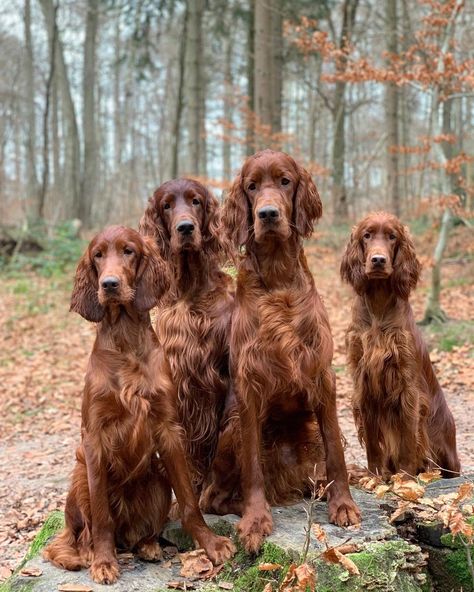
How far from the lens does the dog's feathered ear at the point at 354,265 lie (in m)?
4.48

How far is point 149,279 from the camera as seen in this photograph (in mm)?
3426

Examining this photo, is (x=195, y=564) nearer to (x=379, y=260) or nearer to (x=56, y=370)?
(x=379, y=260)

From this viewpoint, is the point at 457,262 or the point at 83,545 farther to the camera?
the point at 457,262

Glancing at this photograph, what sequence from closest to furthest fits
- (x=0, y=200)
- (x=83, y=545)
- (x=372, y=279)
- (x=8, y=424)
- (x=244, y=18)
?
(x=83, y=545), (x=372, y=279), (x=8, y=424), (x=244, y=18), (x=0, y=200)

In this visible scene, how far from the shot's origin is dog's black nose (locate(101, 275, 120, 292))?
10.5ft

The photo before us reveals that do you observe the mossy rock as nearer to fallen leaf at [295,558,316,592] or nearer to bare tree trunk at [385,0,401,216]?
fallen leaf at [295,558,316,592]

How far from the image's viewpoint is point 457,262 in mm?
14469

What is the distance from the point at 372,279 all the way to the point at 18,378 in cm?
669

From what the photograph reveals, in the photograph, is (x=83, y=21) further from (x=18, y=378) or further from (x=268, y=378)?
(x=268, y=378)

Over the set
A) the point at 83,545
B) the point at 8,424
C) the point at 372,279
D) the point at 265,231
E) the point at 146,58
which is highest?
the point at 146,58

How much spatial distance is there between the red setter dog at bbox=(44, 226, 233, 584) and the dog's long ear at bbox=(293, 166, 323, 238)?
777mm

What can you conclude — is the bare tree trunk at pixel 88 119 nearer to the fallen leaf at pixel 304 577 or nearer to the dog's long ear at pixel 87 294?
the dog's long ear at pixel 87 294

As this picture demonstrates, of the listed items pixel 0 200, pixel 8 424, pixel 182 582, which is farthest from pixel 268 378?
pixel 0 200

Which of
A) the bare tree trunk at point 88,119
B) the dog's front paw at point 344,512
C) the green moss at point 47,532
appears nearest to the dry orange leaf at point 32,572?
the green moss at point 47,532
